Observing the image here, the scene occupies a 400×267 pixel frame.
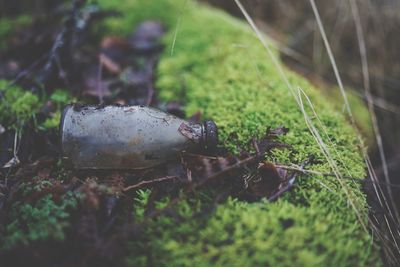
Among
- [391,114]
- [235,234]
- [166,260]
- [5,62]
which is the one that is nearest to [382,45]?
[391,114]

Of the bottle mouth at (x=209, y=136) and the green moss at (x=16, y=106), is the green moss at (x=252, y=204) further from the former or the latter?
the green moss at (x=16, y=106)

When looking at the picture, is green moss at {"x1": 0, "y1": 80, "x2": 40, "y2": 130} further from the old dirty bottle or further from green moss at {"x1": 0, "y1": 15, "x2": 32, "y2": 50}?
green moss at {"x1": 0, "y1": 15, "x2": 32, "y2": 50}

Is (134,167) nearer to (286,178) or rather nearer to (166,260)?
(166,260)

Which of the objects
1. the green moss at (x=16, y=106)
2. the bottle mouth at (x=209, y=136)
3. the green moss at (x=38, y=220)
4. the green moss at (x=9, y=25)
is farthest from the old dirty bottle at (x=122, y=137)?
the green moss at (x=9, y=25)

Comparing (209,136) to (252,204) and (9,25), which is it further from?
(9,25)

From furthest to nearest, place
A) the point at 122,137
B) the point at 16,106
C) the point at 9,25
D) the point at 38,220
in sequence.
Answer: the point at 9,25
the point at 16,106
the point at 122,137
the point at 38,220

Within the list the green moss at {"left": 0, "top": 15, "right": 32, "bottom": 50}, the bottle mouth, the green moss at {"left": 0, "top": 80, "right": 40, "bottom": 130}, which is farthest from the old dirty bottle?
the green moss at {"left": 0, "top": 15, "right": 32, "bottom": 50}

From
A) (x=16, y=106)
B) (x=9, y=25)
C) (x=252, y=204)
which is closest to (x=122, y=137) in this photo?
(x=252, y=204)
